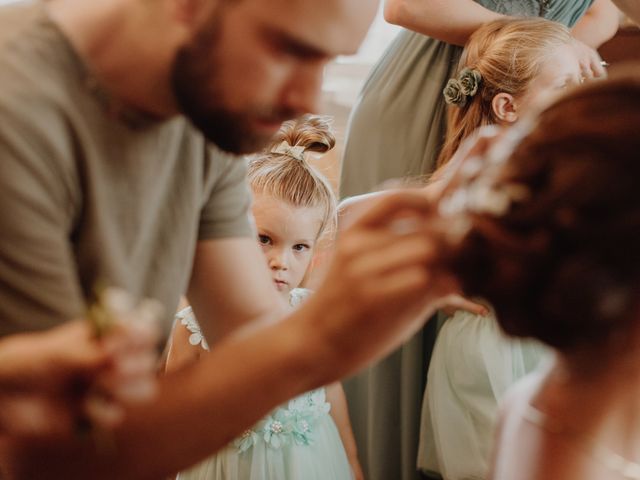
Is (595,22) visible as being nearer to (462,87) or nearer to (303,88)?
(462,87)

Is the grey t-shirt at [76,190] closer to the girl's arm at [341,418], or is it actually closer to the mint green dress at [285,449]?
the mint green dress at [285,449]

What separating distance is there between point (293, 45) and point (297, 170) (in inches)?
50.0

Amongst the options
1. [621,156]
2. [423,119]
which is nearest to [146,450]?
[621,156]

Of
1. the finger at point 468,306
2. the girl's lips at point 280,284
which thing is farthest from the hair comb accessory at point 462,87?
the girl's lips at point 280,284

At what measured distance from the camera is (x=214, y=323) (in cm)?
119

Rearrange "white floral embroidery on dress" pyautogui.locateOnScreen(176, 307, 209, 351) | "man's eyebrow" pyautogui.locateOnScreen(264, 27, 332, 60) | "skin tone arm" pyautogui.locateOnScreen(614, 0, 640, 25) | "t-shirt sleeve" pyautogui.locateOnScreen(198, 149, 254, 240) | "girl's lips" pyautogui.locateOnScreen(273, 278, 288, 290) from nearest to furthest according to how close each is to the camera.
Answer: "man's eyebrow" pyautogui.locateOnScreen(264, 27, 332, 60) < "t-shirt sleeve" pyautogui.locateOnScreen(198, 149, 254, 240) < "skin tone arm" pyautogui.locateOnScreen(614, 0, 640, 25) < "white floral embroidery on dress" pyautogui.locateOnScreen(176, 307, 209, 351) < "girl's lips" pyautogui.locateOnScreen(273, 278, 288, 290)

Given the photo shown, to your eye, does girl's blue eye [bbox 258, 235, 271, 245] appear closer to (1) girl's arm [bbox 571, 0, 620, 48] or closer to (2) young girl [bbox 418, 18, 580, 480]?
(2) young girl [bbox 418, 18, 580, 480]

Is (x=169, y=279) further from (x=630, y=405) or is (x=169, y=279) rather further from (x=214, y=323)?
(x=630, y=405)

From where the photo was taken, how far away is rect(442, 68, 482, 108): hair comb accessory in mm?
2027

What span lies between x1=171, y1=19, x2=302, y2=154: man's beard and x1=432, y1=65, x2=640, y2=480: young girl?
0.71 ft

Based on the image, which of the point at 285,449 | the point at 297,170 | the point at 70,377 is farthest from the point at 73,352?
the point at 297,170

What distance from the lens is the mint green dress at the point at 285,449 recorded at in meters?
1.87

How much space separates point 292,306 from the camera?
210 cm

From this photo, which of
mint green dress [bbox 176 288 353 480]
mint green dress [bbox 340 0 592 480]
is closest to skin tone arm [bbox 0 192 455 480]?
mint green dress [bbox 176 288 353 480]
